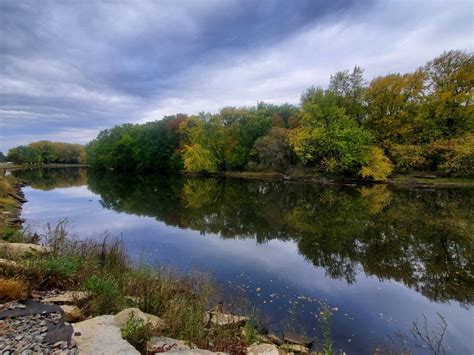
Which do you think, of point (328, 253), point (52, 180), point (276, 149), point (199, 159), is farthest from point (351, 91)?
point (52, 180)

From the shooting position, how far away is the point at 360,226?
16.2m

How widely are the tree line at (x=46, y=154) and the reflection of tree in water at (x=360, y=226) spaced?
11634 centimetres

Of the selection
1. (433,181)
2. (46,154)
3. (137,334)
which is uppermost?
(46,154)

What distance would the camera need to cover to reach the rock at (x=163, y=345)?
4207 mm

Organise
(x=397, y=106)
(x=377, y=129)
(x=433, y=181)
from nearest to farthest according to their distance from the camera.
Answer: (x=433, y=181)
(x=397, y=106)
(x=377, y=129)

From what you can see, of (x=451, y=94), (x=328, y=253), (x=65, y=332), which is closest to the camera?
(x=65, y=332)

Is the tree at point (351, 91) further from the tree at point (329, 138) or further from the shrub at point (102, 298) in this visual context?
the shrub at point (102, 298)

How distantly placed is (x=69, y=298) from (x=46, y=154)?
150 m

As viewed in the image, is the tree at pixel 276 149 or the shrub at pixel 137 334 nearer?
the shrub at pixel 137 334

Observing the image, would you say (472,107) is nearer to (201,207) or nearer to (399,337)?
(201,207)

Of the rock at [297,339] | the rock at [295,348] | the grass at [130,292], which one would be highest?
the grass at [130,292]

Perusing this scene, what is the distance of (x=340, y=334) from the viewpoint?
22.0 feet

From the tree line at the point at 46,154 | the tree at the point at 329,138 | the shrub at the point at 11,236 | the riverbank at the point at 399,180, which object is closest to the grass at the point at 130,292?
the shrub at the point at 11,236

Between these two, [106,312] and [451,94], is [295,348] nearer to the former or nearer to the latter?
[106,312]
